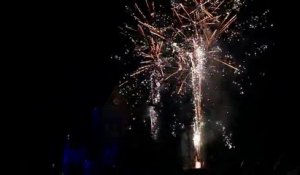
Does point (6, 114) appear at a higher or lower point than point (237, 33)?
lower

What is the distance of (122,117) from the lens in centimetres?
2080

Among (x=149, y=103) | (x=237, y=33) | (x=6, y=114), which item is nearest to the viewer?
(x=6, y=114)

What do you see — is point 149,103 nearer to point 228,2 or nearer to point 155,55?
point 155,55

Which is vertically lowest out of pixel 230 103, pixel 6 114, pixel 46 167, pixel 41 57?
pixel 46 167

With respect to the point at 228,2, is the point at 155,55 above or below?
below

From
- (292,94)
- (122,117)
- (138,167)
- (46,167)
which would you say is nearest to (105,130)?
(122,117)

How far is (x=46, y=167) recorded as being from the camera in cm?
808

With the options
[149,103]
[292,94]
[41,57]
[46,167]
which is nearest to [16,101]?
[41,57]

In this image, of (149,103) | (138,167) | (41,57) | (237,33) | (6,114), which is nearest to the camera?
(6,114)

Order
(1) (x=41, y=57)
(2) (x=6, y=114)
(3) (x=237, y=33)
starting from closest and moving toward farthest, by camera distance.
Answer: (2) (x=6, y=114) < (1) (x=41, y=57) < (3) (x=237, y=33)

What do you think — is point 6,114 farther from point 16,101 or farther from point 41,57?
point 41,57

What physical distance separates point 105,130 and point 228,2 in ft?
33.9

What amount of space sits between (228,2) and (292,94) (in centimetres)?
381

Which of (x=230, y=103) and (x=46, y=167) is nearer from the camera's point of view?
(x=46, y=167)
